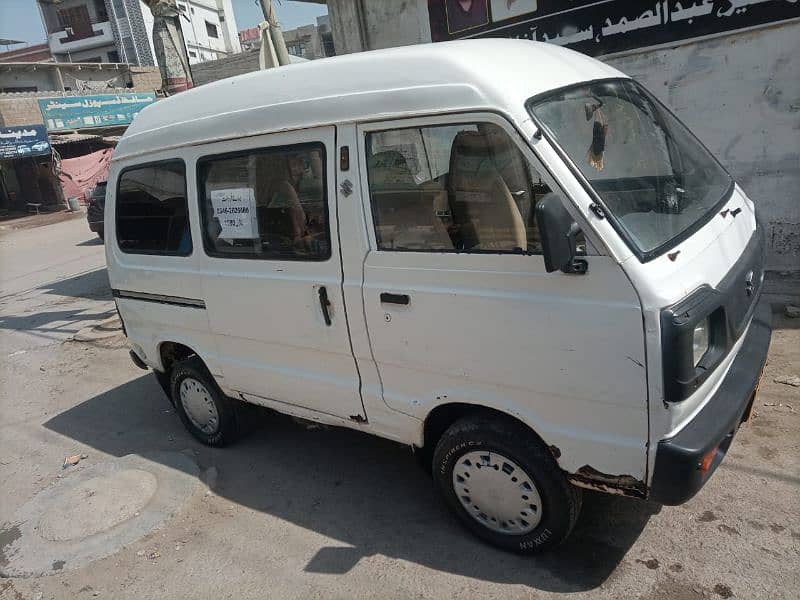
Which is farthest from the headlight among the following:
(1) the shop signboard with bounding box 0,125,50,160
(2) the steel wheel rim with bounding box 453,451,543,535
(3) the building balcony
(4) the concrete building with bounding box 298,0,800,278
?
(3) the building balcony

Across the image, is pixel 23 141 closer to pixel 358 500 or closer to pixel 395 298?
pixel 358 500

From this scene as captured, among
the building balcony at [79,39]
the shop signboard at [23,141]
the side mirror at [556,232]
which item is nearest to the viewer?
the side mirror at [556,232]

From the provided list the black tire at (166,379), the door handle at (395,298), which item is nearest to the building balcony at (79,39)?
the black tire at (166,379)

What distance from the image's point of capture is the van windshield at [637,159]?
2373 mm

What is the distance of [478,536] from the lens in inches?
118

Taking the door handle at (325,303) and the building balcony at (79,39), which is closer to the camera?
the door handle at (325,303)

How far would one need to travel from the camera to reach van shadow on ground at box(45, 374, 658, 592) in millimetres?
2840

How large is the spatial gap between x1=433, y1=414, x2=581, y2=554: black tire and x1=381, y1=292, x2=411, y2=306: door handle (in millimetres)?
648

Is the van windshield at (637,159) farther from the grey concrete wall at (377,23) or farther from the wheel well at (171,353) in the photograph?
the grey concrete wall at (377,23)

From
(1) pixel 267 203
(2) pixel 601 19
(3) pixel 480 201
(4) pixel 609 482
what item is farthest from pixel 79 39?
(4) pixel 609 482

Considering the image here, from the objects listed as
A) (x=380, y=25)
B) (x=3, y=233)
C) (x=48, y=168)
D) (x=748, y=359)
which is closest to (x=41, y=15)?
(x=48, y=168)

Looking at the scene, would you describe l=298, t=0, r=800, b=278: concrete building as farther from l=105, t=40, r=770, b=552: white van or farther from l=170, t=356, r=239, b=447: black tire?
l=170, t=356, r=239, b=447: black tire

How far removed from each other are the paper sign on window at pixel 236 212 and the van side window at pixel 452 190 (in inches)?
35.2

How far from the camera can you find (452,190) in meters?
2.72
